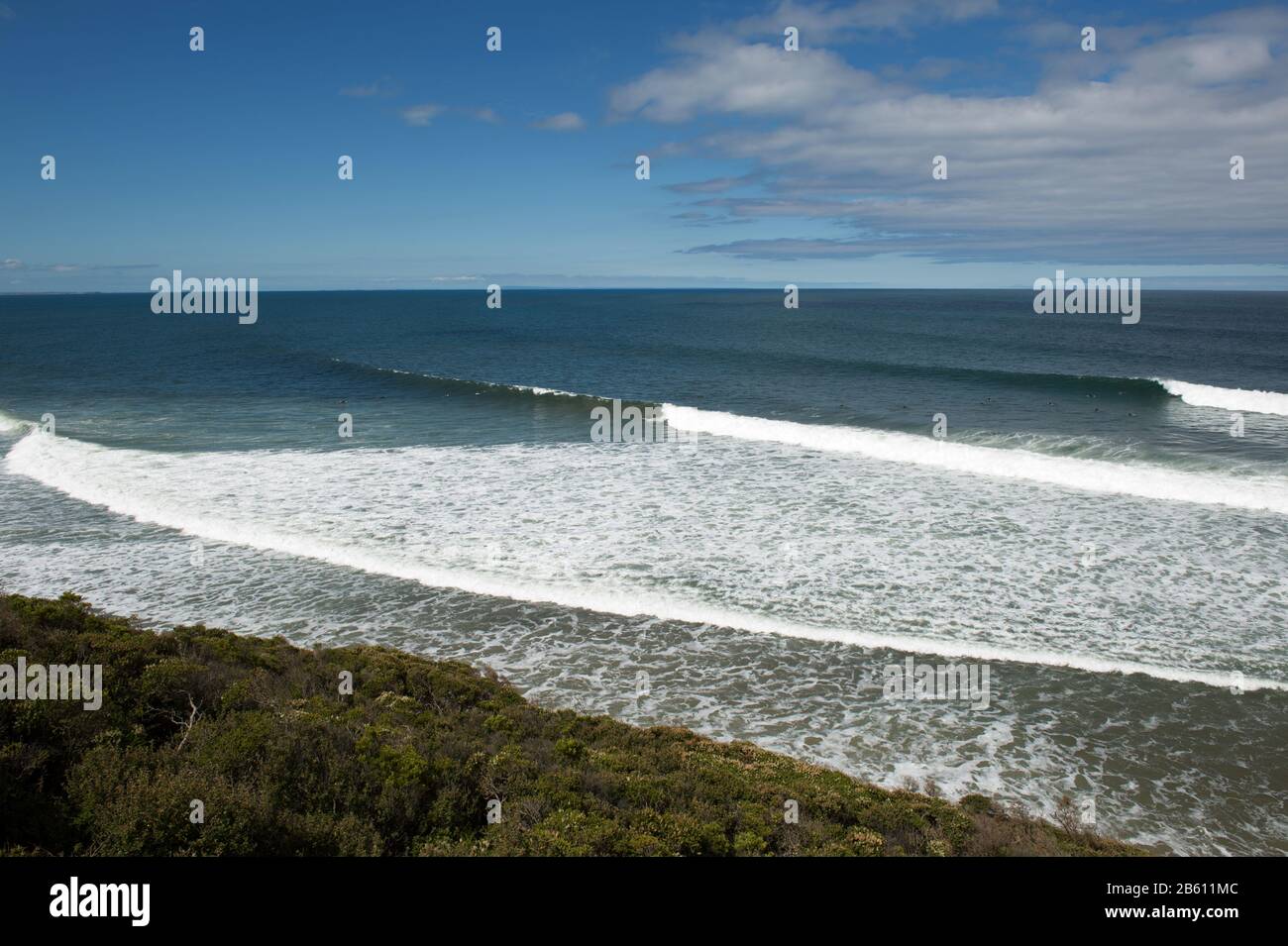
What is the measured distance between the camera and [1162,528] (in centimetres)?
2025

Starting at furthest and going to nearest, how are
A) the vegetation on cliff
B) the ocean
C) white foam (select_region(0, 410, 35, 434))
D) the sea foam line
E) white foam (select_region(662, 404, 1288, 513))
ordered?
white foam (select_region(0, 410, 35, 434)) < white foam (select_region(662, 404, 1288, 513)) < the sea foam line < the ocean < the vegetation on cliff

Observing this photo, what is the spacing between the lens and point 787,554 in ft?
60.4

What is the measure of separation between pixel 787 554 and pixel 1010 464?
1319 cm

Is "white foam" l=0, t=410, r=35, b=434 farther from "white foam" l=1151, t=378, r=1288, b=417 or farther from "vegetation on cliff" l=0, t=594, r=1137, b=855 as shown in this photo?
"white foam" l=1151, t=378, r=1288, b=417

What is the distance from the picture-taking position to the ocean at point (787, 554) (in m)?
11.3

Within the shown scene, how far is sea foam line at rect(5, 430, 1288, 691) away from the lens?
43.4 feet

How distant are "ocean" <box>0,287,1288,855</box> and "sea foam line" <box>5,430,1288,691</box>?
0.09 metres

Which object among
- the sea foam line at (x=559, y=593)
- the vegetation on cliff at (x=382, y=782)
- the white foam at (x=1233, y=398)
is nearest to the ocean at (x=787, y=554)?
the sea foam line at (x=559, y=593)

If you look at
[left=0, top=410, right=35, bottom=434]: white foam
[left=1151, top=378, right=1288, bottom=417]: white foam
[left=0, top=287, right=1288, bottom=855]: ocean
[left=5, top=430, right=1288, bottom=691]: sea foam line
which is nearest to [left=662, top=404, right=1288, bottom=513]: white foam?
[left=0, top=287, right=1288, bottom=855]: ocean

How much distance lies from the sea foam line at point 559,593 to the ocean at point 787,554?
0.09m

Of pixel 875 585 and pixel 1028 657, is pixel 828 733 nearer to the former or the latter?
pixel 1028 657

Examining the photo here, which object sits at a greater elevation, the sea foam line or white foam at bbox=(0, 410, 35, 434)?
white foam at bbox=(0, 410, 35, 434)

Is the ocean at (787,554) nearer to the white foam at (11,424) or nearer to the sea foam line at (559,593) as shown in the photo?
the sea foam line at (559,593)

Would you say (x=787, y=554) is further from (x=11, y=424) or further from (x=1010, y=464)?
(x=11, y=424)
